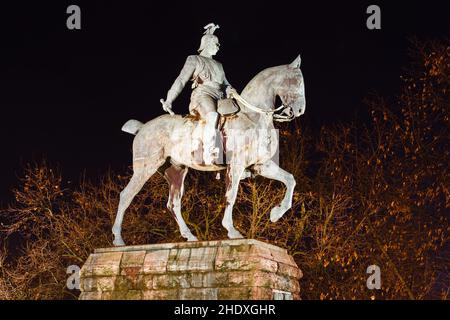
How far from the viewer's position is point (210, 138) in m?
11.8

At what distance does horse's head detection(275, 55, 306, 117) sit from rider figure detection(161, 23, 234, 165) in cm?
85

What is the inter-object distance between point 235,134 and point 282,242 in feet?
37.2

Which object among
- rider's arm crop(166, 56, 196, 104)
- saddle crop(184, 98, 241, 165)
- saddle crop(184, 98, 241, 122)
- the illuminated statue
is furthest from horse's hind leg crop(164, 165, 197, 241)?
saddle crop(184, 98, 241, 122)

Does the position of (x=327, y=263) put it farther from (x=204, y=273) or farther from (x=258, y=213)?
(x=204, y=273)

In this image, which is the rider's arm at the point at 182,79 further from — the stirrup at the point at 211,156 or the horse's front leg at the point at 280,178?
the horse's front leg at the point at 280,178

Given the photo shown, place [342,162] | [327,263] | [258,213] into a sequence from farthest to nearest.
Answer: [342,162] < [258,213] < [327,263]

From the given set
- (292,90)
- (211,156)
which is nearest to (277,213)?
(211,156)

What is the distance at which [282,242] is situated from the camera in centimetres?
2264

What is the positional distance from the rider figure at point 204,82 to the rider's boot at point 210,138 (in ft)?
0.06

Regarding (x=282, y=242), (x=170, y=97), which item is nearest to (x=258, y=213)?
(x=282, y=242)

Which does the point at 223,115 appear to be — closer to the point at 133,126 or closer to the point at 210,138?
the point at 210,138

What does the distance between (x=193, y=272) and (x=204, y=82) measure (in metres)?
3.16

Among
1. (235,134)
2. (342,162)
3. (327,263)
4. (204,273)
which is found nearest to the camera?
(204,273)

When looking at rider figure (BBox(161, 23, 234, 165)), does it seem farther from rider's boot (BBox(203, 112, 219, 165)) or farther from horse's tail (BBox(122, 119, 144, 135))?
horse's tail (BBox(122, 119, 144, 135))
